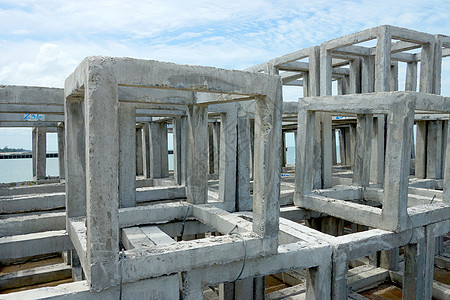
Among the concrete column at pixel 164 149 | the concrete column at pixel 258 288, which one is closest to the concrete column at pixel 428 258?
the concrete column at pixel 258 288

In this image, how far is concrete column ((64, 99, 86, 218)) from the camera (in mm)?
6125

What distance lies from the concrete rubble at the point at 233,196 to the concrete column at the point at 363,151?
4 centimetres

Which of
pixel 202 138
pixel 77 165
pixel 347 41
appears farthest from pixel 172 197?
pixel 347 41

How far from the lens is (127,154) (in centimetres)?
752

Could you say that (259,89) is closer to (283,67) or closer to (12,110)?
(12,110)

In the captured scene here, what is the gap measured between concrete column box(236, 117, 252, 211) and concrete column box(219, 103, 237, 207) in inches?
5.8

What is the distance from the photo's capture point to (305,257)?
5.47m

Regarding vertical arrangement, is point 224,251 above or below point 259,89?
below

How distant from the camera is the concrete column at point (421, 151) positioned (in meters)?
13.4

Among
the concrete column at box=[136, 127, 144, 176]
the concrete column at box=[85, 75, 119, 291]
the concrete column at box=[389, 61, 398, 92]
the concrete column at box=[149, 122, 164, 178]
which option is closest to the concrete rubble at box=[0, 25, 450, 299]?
the concrete column at box=[85, 75, 119, 291]

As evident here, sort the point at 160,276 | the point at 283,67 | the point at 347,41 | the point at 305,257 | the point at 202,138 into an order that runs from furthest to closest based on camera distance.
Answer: the point at 283,67, the point at 347,41, the point at 202,138, the point at 305,257, the point at 160,276

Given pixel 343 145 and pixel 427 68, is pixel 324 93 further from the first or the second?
pixel 343 145

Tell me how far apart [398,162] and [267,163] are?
10.4 feet

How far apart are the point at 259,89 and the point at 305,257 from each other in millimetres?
2723
